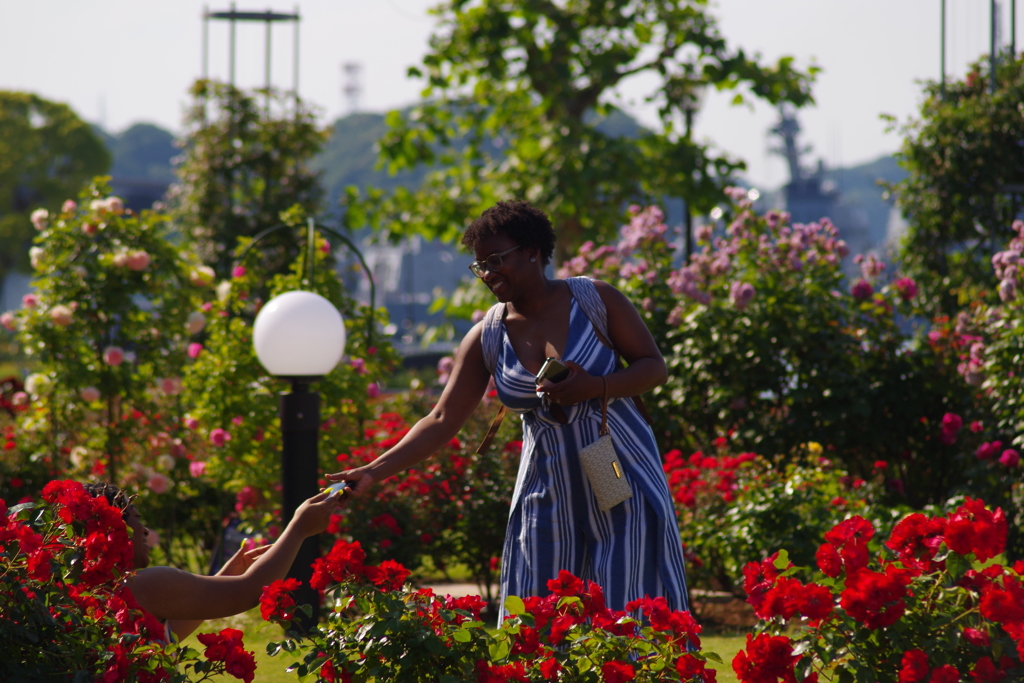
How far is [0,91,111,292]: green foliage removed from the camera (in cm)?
4900

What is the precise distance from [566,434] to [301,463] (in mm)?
1850

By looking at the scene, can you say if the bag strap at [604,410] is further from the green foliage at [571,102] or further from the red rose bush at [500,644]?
the green foliage at [571,102]

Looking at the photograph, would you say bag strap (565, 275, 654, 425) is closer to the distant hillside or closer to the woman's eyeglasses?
the woman's eyeglasses

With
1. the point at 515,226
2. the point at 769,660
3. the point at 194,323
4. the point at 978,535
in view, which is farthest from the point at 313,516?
the point at 194,323

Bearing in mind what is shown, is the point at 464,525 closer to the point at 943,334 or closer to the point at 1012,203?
the point at 943,334

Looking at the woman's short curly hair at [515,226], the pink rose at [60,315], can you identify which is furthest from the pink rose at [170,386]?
Answer: the woman's short curly hair at [515,226]

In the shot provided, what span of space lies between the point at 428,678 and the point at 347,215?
10.3 meters

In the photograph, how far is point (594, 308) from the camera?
311cm

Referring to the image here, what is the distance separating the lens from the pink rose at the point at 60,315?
6.70 m

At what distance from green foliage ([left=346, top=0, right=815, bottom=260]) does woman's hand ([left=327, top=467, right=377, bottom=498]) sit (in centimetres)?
802

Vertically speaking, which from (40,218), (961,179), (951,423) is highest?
(961,179)

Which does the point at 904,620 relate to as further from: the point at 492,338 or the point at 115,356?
the point at 115,356

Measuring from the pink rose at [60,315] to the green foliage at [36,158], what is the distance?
147 feet

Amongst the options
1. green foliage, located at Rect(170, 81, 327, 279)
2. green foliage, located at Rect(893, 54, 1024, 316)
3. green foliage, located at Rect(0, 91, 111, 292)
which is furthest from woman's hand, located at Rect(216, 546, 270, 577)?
green foliage, located at Rect(0, 91, 111, 292)
